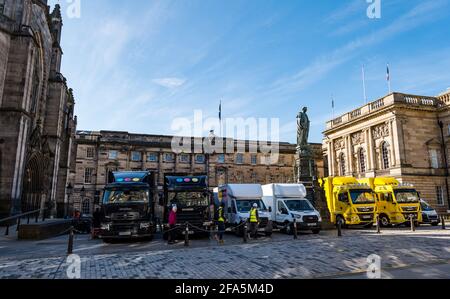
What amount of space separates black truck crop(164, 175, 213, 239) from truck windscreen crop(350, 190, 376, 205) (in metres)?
10.7

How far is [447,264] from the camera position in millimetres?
7969

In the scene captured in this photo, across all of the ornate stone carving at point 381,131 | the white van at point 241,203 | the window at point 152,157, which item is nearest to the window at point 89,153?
the window at point 152,157

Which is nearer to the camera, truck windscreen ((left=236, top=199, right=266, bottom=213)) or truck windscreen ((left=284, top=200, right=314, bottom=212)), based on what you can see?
truck windscreen ((left=236, top=199, right=266, bottom=213))

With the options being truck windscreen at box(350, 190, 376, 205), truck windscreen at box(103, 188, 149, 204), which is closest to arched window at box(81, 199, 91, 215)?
→ truck windscreen at box(103, 188, 149, 204)

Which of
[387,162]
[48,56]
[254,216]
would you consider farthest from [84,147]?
[387,162]

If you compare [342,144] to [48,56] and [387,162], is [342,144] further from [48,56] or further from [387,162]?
[48,56]

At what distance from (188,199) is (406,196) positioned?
1692 centimetres

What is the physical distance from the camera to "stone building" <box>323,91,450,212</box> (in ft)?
110

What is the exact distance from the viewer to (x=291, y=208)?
17031 millimetres

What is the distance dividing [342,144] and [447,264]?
37731 mm

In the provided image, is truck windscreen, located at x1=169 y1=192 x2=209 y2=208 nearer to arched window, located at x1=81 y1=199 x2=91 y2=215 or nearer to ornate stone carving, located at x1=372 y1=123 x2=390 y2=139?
ornate stone carving, located at x1=372 y1=123 x2=390 y2=139

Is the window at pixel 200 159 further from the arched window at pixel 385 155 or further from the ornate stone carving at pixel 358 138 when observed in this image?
the arched window at pixel 385 155

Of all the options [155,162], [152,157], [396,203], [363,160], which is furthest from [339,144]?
[152,157]

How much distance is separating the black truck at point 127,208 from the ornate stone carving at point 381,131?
104 feet
